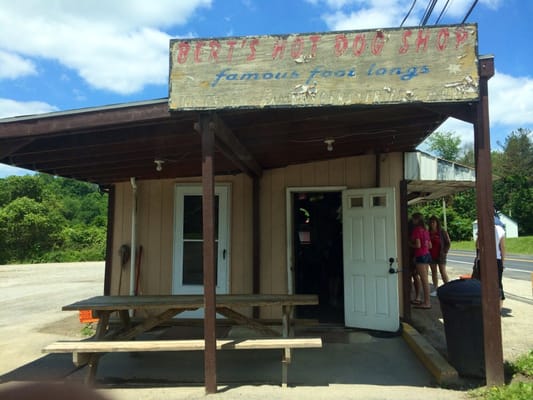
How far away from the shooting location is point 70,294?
42.7ft

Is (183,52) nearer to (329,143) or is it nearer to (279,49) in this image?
(279,49)

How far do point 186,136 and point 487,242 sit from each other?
10.9 feet

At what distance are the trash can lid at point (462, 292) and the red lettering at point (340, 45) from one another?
2587mm

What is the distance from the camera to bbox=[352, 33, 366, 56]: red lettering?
4.13 m

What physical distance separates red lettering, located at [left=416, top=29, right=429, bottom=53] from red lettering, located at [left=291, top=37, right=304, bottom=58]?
1.06 metres

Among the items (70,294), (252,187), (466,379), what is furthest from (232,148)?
(70,294)

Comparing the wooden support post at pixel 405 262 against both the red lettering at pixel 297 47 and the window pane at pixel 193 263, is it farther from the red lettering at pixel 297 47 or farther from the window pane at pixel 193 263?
the red lettering at pixel 297 47

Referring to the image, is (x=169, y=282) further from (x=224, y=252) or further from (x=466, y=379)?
(x=466, y=379)

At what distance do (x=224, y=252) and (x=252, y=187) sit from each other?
116 cm

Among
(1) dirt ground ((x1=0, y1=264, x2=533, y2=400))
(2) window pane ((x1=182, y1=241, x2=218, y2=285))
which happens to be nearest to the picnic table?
(1) dirt ground ((x1=0, y1=264, x2=533, y2=400))

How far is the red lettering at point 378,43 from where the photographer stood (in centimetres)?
412

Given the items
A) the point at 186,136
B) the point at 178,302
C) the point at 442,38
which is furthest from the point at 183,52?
the point at 178,302

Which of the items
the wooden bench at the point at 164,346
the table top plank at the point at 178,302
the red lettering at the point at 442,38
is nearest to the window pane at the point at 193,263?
the table top plank at the point at 178,302

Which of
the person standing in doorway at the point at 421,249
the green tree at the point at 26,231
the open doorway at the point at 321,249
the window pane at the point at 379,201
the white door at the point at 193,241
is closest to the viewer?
the window pane at the point at 379,201
